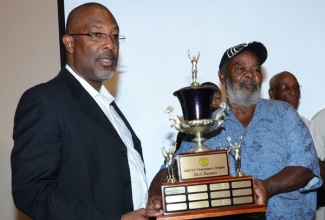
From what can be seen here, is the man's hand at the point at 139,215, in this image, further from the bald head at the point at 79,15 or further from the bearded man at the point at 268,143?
the bald head at the point at 79,15

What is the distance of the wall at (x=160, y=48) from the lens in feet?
13.0

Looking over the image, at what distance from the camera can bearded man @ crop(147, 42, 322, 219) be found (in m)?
2.47

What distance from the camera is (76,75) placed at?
232 cm

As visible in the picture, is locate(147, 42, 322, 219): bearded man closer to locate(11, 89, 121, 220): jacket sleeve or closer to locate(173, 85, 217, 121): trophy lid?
locate(173, 85, 217, 121): trophy lid

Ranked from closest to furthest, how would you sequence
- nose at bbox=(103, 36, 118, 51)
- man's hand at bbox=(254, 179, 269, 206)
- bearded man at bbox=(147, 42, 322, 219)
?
man's hand at bbox=(254, 179, 269, 206) < nose at bbox=(103, 36, 118, 51) < bearded man at bbox=(147, 42, 322, 219)

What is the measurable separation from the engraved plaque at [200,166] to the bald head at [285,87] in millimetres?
1960

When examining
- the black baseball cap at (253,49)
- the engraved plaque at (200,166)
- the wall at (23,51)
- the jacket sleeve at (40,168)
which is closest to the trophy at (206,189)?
the engraved plaque at (200,166)

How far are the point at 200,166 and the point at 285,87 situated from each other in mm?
2012

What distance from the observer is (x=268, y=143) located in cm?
257

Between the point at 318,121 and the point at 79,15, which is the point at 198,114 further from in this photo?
the point at 318,121

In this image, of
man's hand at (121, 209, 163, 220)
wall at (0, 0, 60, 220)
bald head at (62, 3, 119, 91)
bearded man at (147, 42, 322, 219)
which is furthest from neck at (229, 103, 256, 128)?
wall at (0, 0, 60, 220)

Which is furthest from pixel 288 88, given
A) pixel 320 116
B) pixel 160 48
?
pixel 160 48

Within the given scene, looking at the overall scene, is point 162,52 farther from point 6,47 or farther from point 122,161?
point 122,161

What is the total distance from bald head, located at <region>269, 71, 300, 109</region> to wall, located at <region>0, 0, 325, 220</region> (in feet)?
0.24
